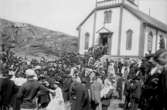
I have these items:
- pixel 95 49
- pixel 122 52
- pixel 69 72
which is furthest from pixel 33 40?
pixel 69 72

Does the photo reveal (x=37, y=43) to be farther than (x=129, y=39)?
Yes

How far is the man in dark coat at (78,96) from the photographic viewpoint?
214 inches

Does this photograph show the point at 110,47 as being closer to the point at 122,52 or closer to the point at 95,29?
the point at 122,52

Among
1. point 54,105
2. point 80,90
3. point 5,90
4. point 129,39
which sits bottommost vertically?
point 54,105

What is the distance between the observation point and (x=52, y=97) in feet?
17.2

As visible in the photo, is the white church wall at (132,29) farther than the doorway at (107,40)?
No

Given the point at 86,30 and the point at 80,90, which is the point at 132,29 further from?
the point at 80,90

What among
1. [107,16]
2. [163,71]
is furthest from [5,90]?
[107,16]

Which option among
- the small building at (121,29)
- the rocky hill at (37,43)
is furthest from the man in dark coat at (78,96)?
the rocky hill at (37,43)

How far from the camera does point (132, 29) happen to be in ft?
71.0

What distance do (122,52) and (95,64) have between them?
11.6 meters

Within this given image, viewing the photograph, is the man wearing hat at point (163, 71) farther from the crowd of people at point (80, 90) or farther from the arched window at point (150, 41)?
A: the arched window at point (150, 41)

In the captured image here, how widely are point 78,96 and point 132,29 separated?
1751 centimetres

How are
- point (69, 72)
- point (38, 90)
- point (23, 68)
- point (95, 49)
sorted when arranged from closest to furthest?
point (38, 90), point (69, 72), point (23, 68), point (95, 49)
